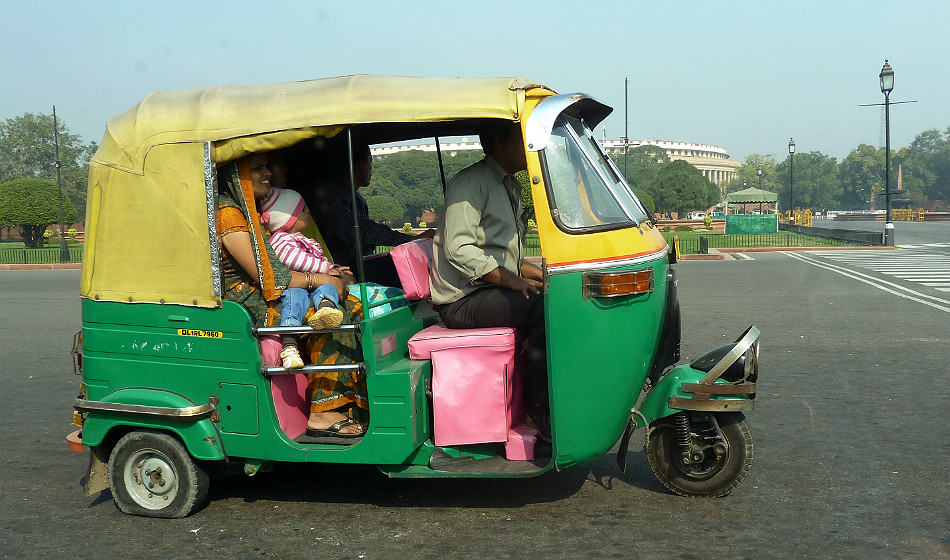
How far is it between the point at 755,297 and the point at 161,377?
1188cm

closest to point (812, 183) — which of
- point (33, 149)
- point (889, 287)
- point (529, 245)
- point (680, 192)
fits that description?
point (680, 192)

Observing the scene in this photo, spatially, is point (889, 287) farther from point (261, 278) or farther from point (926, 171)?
point (926, 171)

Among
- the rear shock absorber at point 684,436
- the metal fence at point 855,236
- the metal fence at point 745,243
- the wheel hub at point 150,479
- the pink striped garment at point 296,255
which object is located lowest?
the wheel hub at point 150,479

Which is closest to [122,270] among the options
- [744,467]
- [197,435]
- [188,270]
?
[188,270]

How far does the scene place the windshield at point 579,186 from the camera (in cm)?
407

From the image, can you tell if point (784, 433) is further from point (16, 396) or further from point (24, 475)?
point (16, 396)

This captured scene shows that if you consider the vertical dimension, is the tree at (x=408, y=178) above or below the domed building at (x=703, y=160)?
below

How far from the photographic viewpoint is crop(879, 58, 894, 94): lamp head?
29.5m

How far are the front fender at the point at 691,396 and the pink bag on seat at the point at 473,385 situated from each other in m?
0.73

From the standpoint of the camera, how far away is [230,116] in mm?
4207

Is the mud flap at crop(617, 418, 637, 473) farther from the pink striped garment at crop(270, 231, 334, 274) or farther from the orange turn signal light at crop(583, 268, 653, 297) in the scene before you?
the pink striped garment at crop(270, 231, 334, 274)

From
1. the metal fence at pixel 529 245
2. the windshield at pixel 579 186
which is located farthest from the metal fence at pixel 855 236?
the windshield at pixel 579 186

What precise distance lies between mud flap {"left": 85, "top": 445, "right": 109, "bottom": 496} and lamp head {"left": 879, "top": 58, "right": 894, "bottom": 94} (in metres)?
30.8

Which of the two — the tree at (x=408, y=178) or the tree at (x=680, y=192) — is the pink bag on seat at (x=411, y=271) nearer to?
the tree at (x=408, y=178)
